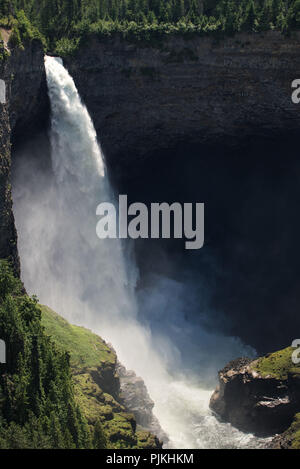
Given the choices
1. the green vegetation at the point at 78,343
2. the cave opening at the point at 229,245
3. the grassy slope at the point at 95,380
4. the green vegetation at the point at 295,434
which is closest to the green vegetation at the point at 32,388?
the grassy slope at the point at 95,380

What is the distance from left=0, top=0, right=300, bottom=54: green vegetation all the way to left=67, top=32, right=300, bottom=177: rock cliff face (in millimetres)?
913

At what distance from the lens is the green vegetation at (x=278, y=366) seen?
4291cm

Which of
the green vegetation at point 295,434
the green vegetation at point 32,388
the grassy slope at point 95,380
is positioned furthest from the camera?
the green vegetation at point 295,434

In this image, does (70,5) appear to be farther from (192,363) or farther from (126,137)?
(192,363)

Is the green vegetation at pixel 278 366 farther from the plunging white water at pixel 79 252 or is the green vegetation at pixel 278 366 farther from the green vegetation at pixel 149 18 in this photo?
the green vegetation at pixel 149 18

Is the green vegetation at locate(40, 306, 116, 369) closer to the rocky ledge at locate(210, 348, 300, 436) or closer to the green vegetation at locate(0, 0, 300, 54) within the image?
the rocky ledge at locate(210, 348, 300, 436)

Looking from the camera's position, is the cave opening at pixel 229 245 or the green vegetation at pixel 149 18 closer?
the green vegetation at pixel 149 18

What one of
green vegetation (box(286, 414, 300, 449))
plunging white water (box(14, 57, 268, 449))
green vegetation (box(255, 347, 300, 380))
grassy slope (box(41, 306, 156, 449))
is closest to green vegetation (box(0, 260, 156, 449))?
grassy slope (box(41, 306, 156, 449))

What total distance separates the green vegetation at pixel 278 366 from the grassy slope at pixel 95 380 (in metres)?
9.73

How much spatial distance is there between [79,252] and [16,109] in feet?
45.1

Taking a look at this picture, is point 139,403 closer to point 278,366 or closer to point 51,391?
point 278,366

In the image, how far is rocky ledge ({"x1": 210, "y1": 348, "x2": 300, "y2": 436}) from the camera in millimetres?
42156

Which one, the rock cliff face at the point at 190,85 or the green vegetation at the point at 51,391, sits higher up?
the rock cliff face at the point at 190,85

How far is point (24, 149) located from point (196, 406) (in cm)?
2444
